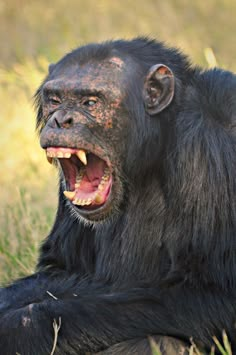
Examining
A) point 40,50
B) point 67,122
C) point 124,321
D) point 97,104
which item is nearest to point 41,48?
point 40,50

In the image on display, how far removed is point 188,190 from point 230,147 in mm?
316

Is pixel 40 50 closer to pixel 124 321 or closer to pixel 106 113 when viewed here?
pixel 106 113

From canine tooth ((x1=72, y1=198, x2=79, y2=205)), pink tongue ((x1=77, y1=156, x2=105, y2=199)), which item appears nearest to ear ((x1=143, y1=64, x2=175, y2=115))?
pink tongue ((x1=77, y1=156, x2=105, y2=199))

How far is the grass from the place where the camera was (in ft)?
26.8

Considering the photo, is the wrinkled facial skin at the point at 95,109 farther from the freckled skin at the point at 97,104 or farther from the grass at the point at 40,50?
the grass at the point at 40,50

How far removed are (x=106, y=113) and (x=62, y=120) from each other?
10.0 inches

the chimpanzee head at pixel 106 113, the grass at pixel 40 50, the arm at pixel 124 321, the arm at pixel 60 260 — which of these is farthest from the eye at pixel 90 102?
the grass at pixel 40 50

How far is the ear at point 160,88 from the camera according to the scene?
592cm

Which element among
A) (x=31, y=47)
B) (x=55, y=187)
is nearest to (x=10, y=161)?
(x=55, y=187)

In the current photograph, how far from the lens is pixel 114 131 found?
232 inches

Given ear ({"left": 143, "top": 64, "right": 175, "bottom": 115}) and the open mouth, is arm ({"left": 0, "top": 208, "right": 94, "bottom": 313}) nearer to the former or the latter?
the open mouth

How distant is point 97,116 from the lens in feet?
19.2

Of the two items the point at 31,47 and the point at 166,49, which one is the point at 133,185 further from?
the point at 31,47

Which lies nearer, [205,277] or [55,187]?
[205,277]
